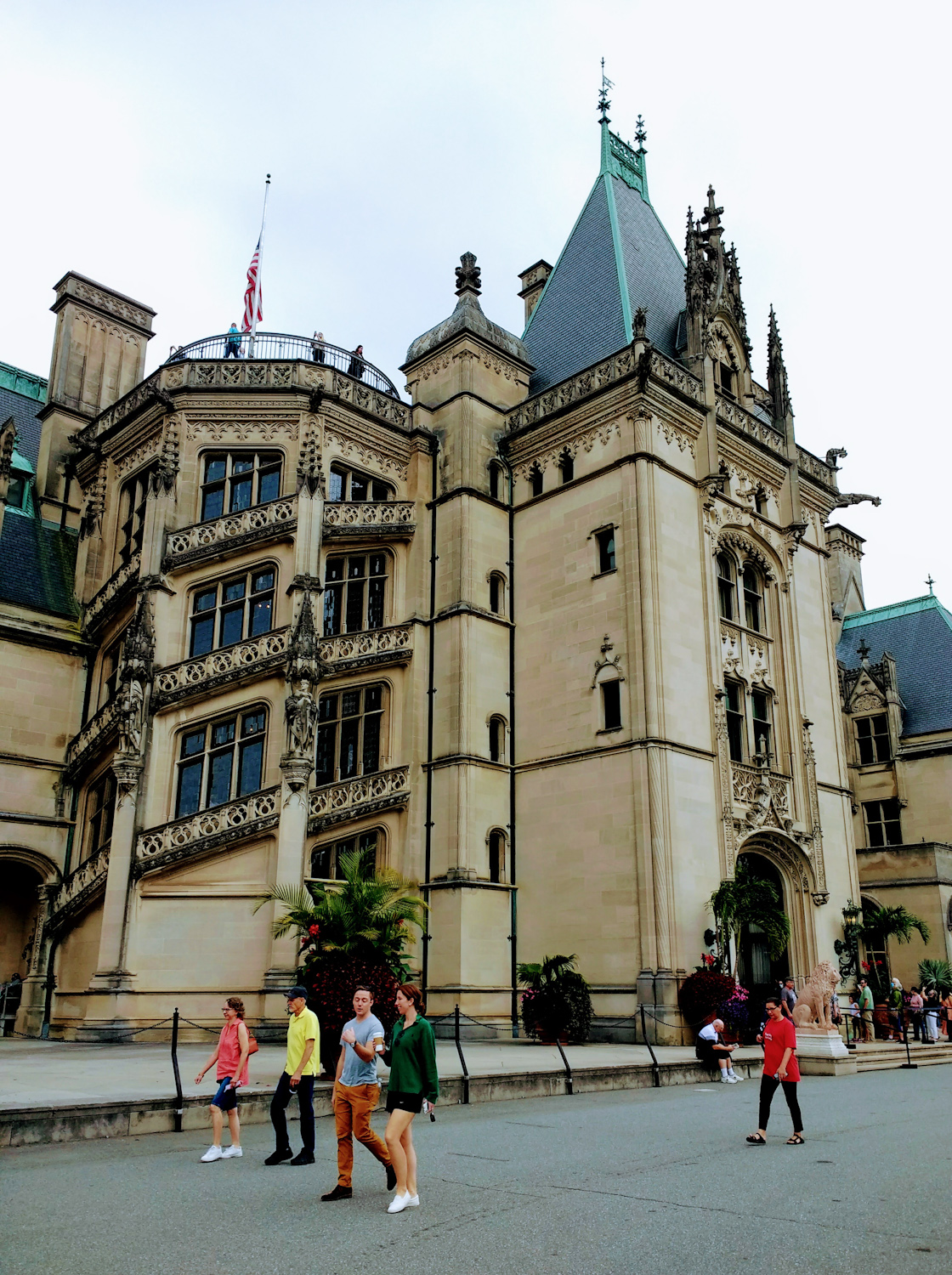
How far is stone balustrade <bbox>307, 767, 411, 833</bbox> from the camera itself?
83.7 ft

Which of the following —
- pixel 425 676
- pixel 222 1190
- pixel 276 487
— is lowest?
pixel 222 1190

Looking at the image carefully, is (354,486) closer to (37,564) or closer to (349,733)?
(349,733)

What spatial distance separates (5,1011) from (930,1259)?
81.9 ft

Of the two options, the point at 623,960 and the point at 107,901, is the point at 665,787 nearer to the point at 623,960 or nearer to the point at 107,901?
the point at 623,960

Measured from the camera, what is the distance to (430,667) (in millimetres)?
28500

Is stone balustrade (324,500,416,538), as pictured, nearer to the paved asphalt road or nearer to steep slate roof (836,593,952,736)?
the paved asphalt road

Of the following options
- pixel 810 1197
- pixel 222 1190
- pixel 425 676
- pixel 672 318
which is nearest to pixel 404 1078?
pixel 222 1190

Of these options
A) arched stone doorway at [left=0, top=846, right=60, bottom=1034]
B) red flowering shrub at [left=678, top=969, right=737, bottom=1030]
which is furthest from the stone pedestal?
arched stone doorway at [left=0, top=846, right=60, bottom=1034]

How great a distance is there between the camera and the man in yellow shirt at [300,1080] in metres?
10.2

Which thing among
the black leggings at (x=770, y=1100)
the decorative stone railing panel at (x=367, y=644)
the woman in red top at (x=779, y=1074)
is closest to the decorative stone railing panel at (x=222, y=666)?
the decorative stone railing panel at (x=367, y=644)

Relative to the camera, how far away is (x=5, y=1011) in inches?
1038

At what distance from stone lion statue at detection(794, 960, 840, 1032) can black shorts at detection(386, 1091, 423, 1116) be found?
14914mm

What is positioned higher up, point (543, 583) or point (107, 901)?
point (543, 583)

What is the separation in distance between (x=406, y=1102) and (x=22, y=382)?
3479 cm
